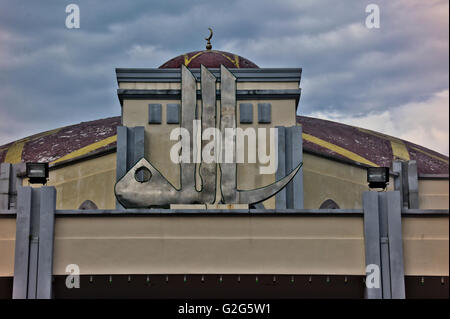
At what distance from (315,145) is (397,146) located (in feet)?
16.3

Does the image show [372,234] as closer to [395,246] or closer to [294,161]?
[395,246]

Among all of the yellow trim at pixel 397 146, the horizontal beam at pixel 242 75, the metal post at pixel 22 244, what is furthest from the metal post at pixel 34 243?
the yellow trim at pixel 397 146

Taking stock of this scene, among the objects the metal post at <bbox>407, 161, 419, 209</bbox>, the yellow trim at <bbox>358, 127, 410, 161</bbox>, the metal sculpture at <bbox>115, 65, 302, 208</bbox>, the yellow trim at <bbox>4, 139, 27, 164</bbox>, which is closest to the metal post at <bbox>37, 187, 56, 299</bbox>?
the metal sculpture at <bbox>115, 65, 302, 208</bbox>

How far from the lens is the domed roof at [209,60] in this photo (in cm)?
3612

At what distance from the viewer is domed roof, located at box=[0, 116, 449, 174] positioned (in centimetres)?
3856

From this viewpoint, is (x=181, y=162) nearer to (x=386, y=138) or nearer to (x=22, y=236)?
(x=22, y=236)

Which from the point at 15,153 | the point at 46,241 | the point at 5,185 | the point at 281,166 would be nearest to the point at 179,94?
the point at 281,166

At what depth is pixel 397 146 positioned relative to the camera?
4156cm

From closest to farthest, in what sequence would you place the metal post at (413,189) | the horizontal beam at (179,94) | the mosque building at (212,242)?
the mosque building at (212,242) < the horizontal beam at (179,94) < the metal post at (413,189)

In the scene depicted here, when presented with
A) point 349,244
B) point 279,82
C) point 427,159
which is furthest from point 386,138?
A: point 349,244

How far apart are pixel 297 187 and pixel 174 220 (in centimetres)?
552

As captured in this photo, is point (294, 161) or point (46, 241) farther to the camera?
point (294, 161)

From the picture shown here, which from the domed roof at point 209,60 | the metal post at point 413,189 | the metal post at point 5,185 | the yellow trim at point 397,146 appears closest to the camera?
the metal post at point 5,185

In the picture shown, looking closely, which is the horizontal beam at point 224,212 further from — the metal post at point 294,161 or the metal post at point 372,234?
the metal post at point 294,161
